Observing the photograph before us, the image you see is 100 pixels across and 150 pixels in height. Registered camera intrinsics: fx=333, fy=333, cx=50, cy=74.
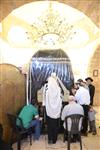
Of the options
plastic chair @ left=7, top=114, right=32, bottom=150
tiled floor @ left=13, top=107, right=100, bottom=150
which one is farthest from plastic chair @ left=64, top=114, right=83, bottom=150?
plastic chair @ left=7, top=114, right=32, bottom=150

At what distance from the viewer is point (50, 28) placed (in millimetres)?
7898

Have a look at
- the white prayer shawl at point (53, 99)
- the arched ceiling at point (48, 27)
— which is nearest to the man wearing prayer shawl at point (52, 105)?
the white prayer shawl at point (53, 99)

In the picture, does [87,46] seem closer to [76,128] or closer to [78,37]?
[78,37]

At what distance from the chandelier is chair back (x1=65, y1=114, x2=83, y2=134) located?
2180 millimetres

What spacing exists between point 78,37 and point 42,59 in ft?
3.29

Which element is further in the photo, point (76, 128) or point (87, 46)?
point (87, 46)

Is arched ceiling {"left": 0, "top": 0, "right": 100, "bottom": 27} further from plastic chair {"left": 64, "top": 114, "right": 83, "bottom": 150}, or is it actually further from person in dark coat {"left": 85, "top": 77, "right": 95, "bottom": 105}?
plastic chair {"left": 64, "top": 114, "right": 83, "bottom": 150}

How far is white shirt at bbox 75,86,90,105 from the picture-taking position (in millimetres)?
7328

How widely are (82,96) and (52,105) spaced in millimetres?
778

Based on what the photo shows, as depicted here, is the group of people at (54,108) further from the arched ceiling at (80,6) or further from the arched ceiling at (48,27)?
the arched ceiling at (80,6)

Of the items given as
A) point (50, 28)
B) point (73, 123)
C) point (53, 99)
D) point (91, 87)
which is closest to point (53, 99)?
point (53, 99)

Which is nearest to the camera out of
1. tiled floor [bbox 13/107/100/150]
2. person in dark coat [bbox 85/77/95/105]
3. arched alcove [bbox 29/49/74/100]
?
tiled floor [bbox 13/107/100/150]

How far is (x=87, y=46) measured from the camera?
794 centimetres

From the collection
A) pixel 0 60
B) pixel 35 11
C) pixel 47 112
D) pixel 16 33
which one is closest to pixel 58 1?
pixel 35 11
